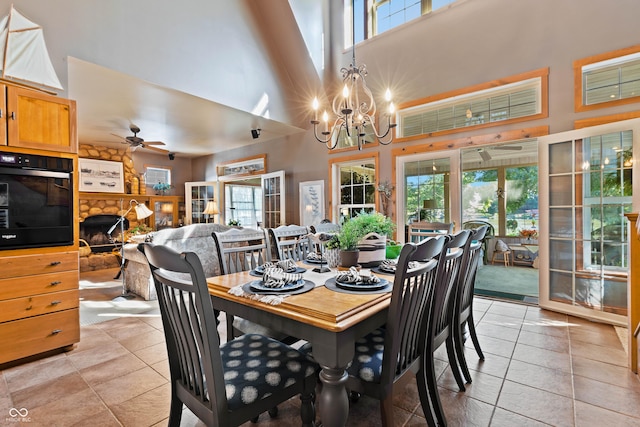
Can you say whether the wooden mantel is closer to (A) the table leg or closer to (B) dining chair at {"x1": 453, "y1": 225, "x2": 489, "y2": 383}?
(B) dining chair at {"x1": 453, "y1": 225, "x2": 489, "y2": 383}

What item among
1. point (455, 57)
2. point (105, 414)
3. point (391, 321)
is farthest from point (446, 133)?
point (105, 414)

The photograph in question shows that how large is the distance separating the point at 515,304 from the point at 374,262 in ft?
8.87

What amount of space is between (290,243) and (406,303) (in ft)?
4.76

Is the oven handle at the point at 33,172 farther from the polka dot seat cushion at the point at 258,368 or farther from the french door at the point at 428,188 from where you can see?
the french door at the point at 428,188

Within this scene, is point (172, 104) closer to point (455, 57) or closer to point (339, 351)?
point (455, 57)

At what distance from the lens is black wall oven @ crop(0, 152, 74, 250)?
2.36 meters

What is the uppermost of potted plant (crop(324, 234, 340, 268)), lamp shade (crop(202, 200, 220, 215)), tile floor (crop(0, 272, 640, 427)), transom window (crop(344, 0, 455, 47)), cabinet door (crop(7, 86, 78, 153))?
transom window (crop(344, 0, 455, 47))

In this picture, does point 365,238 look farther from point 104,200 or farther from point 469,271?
point 104,200

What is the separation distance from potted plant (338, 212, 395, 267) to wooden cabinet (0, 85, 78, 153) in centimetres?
248

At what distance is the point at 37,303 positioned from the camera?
246cm

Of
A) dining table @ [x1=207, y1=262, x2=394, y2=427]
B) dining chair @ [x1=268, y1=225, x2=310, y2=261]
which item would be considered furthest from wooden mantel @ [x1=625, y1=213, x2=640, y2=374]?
dining chair @ [x1=268, y1=225, x2=310, y2=261]

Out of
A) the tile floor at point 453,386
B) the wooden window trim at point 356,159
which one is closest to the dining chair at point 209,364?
the tile floor at point 453,386

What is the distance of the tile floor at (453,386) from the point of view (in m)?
1.73

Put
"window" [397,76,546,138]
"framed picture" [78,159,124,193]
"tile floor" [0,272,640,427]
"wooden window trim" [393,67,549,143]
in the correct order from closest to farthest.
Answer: "tile floor" [0,272,640,427] < "wooden window trim" [393,67,549,143] < "window" [397,76,546,138] < "framed picture" [78,159,124,193]
